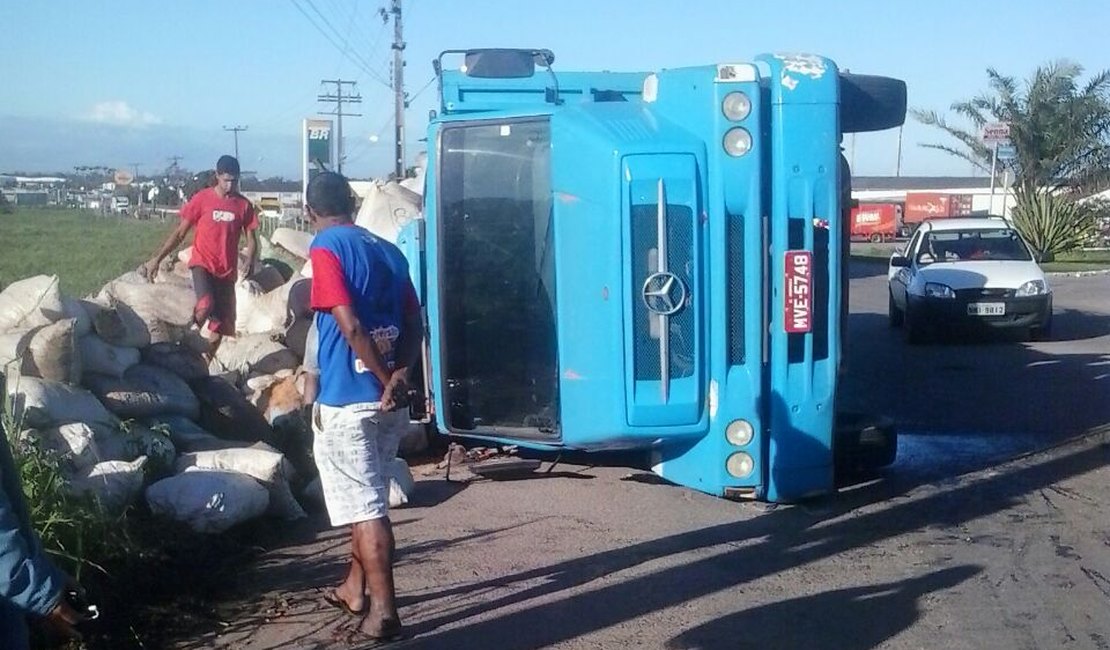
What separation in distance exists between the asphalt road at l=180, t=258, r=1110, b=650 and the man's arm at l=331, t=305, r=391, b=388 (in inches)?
45.5

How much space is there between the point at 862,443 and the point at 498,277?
2509mm

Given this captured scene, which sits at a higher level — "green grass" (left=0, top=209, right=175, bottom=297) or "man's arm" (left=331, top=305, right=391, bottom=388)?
"green grass" (left=0, top=209, right=175, bottom=297)

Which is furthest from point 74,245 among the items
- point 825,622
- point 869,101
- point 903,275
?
point 825,622

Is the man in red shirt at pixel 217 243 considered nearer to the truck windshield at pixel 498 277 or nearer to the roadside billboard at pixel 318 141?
the truck windshield at pixel 498 277

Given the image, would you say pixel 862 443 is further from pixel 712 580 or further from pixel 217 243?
pixel 217 243

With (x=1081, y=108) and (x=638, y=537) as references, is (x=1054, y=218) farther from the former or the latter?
(x=638, y=537)

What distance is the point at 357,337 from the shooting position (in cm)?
507

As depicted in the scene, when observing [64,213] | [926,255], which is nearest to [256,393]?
[926,255]

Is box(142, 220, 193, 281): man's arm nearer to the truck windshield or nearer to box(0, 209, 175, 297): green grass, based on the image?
box(0, 209, 175, 297): green grass

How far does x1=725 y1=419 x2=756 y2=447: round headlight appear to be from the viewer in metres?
6.93

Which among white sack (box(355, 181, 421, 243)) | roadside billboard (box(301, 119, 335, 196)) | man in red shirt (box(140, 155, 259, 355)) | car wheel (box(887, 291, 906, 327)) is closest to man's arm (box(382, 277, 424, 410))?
white sack (box(355, 181, 421, 243))

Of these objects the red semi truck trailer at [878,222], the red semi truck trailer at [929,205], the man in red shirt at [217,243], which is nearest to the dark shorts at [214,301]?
the man in red shirt at [217,243]

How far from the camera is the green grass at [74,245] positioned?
60.4 feet

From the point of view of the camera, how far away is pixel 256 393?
351 inches
